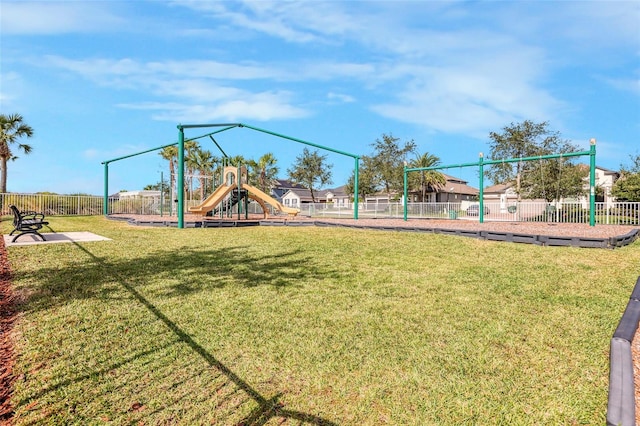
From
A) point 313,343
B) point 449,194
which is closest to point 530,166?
point 449,194

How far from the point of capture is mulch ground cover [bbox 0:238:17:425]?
94.0 inches

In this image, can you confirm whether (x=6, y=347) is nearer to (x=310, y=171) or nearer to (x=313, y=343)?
(x=313, y=343)

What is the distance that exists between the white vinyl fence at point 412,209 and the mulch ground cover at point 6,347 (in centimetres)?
2054

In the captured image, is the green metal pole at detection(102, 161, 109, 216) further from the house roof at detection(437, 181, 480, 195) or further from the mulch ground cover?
the house roof at detection(437, 181, 480, 195)

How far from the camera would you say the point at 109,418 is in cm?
228

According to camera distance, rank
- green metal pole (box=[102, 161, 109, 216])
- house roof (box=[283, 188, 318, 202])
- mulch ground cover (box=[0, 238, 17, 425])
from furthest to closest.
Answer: house roof (box=[283, 188, 318, 202]) < green metal pole (box=[102, 161, 109, 216]) < mulch ground cover (box=[0, 238, 17, 425])

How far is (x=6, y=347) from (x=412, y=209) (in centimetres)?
2572

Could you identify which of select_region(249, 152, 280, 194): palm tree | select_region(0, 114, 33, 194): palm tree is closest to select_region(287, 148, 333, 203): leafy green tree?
select_region(249, 152, 280, 194): palm tree

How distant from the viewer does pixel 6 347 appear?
3.22m

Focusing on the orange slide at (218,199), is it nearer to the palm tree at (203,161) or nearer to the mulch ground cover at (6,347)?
the mulch ground cover at (6,347)

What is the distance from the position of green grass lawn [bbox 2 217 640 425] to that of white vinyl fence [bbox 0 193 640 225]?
14.1 meters

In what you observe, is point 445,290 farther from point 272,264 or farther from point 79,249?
point 79,249

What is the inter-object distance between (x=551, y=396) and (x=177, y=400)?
2.62 meters

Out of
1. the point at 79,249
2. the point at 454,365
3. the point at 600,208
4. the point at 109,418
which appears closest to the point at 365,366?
the point at 454,365
